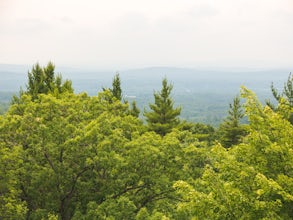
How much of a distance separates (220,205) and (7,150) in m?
9.62

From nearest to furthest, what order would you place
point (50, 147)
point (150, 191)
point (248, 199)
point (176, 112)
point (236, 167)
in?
point (248, 199), point (236, 167), point (50, 147), point (150, 191), point (176, 112)

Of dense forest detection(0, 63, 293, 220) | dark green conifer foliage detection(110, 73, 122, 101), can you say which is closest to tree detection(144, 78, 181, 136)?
dark green conifer foliage detection(110, 73, 122, 101)

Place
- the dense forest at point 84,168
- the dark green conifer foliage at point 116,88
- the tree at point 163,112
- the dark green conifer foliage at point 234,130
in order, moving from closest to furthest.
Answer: the dense forest at point 84,168
the tree at point 163,112
the dark green conifer foliage at point 116,88
the dark green conifer foliage at point 234,130

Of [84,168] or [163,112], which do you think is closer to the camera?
[84,168]

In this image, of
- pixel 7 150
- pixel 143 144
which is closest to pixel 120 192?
pixel 143 144

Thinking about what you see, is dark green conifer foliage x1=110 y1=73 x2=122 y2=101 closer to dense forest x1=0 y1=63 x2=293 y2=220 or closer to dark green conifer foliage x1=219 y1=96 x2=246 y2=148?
dark green conifer foliage x1=219 y1=96 x2=246 y2=148

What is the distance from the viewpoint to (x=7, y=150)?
1370 centimetres

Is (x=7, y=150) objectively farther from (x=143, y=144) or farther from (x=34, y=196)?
(x=143, y=144)

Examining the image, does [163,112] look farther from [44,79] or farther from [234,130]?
[44,79]

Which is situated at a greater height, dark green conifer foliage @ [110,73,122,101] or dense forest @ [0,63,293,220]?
dark green conifer foliage @ [110,73,122,101]

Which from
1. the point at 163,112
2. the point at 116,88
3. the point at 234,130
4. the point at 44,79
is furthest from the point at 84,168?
the point at 234,130

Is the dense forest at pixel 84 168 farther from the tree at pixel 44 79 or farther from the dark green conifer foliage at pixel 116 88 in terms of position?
the dark green conifer foliage at pixel 116 88

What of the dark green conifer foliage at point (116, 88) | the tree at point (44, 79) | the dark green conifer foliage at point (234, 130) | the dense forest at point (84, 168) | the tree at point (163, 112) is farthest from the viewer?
the dark green conifer foliage at point (234, 130)

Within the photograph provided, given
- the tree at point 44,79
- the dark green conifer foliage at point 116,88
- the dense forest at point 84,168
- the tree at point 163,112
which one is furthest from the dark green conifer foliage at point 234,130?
the dense forest at point 84,168
